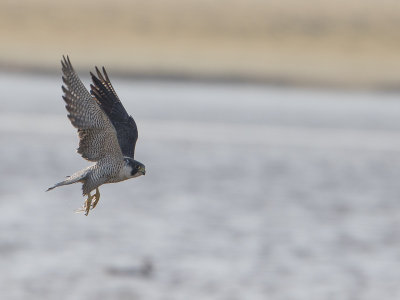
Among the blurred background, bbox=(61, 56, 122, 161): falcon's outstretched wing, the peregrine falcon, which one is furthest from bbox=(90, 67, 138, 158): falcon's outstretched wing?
the blurred background

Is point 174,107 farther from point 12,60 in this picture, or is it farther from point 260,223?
point 260,223

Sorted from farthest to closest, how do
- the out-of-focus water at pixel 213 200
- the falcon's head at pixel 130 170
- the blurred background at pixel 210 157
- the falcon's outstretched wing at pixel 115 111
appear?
the blurred background at pixel 210 157, the out-of-focus water at pixel 213 200, the falcon's outstretched wing at pixel 115 111, the falcon's head at pixel 130 170

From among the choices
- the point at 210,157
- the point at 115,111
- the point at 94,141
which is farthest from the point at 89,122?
the point at 210,157

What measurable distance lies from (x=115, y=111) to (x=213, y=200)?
51.0 ft

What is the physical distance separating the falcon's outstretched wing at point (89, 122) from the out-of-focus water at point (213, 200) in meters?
9.67

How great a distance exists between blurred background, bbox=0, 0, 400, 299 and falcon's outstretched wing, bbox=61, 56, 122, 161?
9.65 meters

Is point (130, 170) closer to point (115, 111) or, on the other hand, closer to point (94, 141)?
point (94, 141)

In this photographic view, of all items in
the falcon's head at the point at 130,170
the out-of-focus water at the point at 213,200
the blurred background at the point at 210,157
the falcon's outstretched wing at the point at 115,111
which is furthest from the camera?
the blurred background at the point at 210,157

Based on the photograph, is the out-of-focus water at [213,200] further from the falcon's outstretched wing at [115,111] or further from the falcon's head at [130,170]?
the falcon's head at [130,170]

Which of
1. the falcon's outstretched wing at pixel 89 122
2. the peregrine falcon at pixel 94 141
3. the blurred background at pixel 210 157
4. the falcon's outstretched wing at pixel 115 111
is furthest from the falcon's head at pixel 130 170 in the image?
the blurred background at pixel 210 157

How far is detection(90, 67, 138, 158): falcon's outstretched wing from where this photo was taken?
9.45 metres

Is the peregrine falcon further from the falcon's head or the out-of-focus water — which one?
the out-of-focus water

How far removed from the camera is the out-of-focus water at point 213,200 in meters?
19.8

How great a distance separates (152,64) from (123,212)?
11.0 metres
